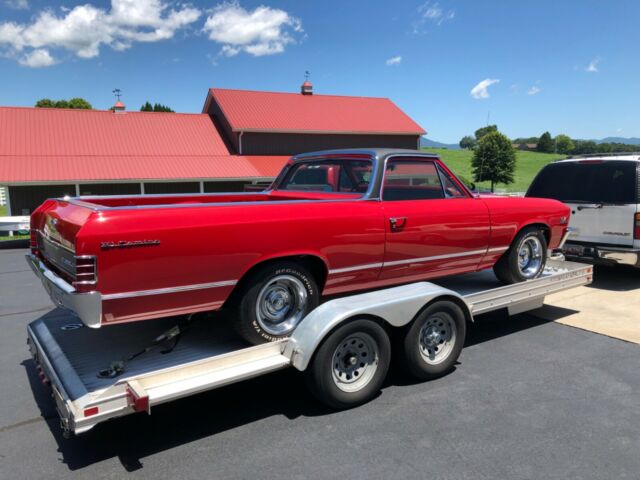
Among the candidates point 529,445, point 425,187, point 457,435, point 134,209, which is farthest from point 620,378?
point 134,209

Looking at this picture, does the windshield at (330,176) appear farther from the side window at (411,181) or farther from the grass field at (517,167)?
the grass field at (517,167)

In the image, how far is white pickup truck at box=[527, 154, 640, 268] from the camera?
7.12m

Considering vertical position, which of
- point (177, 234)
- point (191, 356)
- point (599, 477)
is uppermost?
point (177, 234)

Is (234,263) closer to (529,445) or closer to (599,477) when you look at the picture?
(529,445)

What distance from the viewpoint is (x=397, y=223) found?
436 centimetres

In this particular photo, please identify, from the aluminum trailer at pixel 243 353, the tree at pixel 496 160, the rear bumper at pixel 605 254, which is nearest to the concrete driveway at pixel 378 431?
the aluminum trailer at pixel 243 353

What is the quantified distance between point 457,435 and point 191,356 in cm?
195

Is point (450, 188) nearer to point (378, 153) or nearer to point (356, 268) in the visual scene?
point (378, 153)

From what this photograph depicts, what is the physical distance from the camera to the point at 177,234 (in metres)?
3.19

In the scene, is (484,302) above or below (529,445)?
above

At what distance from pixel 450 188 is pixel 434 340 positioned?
1.60m

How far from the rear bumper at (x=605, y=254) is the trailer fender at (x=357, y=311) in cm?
398

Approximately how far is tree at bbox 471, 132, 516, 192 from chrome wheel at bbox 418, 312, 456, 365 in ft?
196

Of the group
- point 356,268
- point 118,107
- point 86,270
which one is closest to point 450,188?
point 356,268
